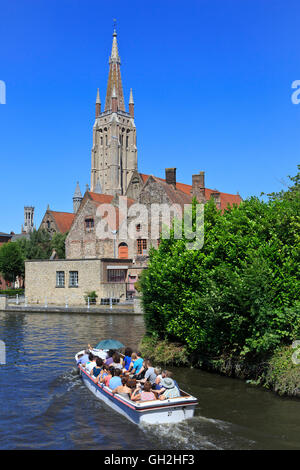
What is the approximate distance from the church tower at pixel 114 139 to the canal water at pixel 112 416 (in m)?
111

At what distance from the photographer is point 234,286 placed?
15508 millimetres

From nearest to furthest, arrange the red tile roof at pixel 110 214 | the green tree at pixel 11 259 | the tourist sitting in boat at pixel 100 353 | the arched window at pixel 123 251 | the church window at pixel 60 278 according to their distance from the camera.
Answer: the tourist sitting in boat at pixel 100 353
the church window at pixel 60 278
the arched window at pixel 123 251
the red tile roof at pixel 110 214
the green tree at pixel 11 259

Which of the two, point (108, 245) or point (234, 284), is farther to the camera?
point (108, 245)

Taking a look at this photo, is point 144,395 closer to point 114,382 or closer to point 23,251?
point 114,382

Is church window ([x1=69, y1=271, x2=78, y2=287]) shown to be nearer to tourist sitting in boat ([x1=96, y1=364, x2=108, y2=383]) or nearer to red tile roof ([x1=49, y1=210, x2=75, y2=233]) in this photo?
tourist sitting in boat ([x1=96, y1=364, x2=108, y2=383])

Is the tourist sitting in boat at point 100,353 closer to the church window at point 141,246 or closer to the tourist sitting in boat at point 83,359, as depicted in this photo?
the tourist sitting in boat at point 83,359

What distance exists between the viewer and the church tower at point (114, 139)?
12850cm

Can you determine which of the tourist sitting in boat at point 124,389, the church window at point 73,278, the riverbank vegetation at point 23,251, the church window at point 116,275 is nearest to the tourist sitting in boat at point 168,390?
the tourist sitting in boat at point 124,389

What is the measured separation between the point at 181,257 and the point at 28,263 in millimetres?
32195

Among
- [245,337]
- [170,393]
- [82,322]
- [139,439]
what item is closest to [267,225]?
[245,337]

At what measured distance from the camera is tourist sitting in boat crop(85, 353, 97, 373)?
16183 mm

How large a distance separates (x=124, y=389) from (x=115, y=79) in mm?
130072

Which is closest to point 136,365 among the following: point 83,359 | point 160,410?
point 83,359
